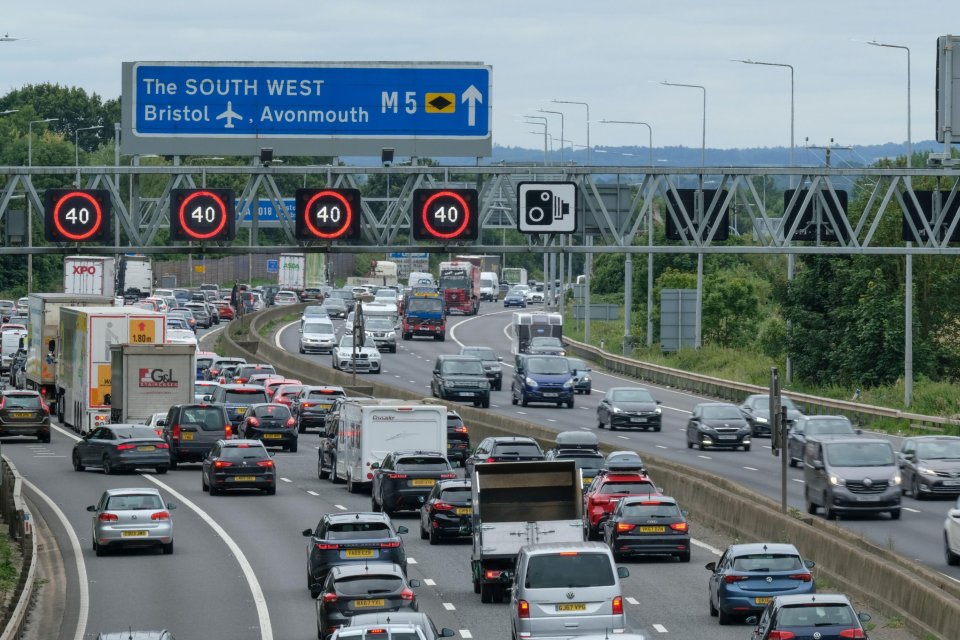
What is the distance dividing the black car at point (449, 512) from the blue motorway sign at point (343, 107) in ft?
28.5

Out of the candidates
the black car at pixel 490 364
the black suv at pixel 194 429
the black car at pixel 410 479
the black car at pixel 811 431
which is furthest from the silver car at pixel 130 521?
the black car at pixel 490 364

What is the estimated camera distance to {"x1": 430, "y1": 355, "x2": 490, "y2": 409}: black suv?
6944 centimetres

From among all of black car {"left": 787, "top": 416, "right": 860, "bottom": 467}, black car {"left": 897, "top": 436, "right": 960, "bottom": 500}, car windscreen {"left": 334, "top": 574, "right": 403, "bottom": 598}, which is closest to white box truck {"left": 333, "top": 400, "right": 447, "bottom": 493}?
black car {"left": 897, "top": 436, "right": 960, "bottom": 500}

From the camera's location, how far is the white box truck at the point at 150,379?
2116 inches

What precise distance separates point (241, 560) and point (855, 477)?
1286cm

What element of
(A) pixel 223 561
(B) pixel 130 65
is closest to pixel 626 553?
(A) pixel 223 561

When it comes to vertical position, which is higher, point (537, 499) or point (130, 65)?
point (130, 65)

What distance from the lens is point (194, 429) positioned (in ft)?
168

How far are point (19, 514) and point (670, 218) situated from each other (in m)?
16.9

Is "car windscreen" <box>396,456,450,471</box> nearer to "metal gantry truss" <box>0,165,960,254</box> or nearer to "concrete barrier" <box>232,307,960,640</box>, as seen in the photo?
"metal gantry truss" <box>0,165,960,254</box>

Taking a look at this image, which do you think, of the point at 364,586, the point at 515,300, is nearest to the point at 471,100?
the point at 364,586

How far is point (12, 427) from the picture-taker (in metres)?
57.8

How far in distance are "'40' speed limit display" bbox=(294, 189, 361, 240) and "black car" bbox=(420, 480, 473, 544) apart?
27.2 feet

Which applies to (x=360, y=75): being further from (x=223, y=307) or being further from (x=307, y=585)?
(x=223, y=307)
